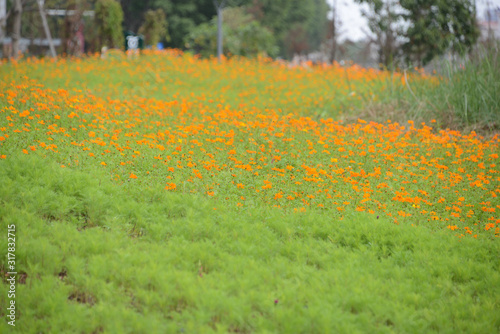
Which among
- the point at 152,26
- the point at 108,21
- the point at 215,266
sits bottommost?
the point at 215,266

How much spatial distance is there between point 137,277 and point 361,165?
3900mm

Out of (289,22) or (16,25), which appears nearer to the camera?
(16,25)

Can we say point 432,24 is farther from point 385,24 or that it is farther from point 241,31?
point 241,31

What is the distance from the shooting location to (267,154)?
7.02m

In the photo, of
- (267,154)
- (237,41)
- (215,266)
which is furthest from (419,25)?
(215,266)

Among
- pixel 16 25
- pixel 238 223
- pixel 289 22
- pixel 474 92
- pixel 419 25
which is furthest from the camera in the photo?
pixel 289 22

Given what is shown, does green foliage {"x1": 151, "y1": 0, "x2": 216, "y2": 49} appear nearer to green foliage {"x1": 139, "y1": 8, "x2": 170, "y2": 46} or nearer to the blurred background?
the blurred background

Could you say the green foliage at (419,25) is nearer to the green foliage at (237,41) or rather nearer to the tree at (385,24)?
the tree at (385,24)

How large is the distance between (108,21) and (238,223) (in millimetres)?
16408

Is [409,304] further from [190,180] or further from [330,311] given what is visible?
[190,180]

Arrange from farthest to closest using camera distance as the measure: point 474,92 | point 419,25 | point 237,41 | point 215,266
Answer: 1. point 237,41
2. point 419,25
3. point 474,92
4. point 215,266

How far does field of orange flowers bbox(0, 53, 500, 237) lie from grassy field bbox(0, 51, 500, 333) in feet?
0.10

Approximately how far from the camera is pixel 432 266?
4496 millimetres

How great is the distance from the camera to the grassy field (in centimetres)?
377
